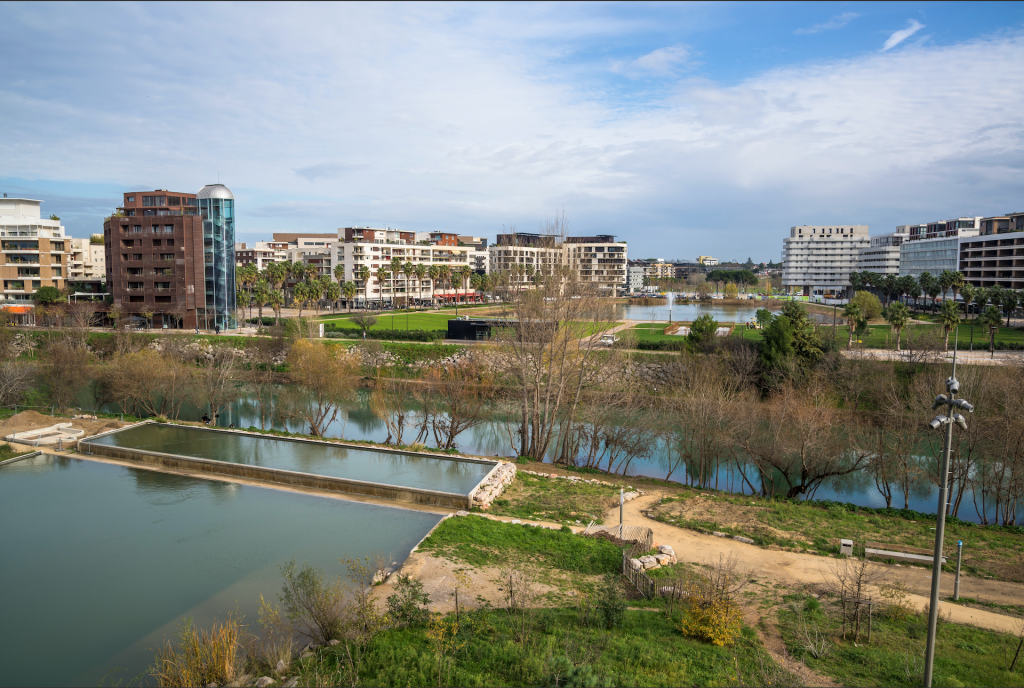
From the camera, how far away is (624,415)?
29.1 m

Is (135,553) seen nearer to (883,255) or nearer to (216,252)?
(216,252)

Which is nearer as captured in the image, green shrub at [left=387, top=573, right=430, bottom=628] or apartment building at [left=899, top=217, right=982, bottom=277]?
green shrub at [left=387, top=573, right=430, bottom=628]

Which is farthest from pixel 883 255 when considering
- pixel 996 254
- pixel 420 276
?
pixel 420 276

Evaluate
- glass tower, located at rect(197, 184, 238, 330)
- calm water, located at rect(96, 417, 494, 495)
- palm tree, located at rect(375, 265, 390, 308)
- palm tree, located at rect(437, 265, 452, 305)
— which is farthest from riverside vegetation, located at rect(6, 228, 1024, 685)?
palm tree, located at rect(437, 265, 452, 305)

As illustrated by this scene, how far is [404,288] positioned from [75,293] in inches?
1774

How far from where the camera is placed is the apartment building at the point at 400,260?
3816 inches

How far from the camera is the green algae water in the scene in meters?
12.1

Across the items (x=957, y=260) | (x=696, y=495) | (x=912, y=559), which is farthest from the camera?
(x=957, y=260)

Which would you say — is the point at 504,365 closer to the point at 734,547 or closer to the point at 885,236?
the point at 734,547

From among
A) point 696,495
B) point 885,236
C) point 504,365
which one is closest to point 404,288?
point 504,365

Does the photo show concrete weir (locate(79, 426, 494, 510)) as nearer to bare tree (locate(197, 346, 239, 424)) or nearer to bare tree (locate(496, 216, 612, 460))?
bare tree (locate(496, 216, 612, 460))

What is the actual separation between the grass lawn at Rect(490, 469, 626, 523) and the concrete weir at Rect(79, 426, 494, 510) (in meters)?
1.45

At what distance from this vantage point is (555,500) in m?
20.1

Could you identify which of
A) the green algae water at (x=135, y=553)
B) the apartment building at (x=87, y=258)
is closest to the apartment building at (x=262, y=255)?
the apartment building at (x=87, y=258)
